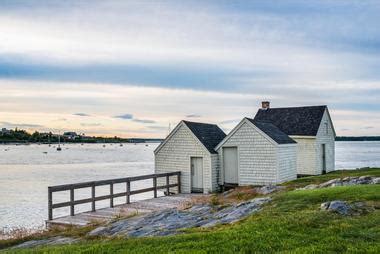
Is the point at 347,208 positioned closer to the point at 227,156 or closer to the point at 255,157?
the point at 255,157

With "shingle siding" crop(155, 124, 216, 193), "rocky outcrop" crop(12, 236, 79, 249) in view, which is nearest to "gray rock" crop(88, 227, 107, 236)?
"rocky outcrop" crop(12, 236, 79, 249)

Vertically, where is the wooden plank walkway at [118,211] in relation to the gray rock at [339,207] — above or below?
below

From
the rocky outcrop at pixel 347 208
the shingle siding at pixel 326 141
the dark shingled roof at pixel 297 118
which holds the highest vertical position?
the dark shingled roof at pixel 297 118

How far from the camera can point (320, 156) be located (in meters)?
34.8

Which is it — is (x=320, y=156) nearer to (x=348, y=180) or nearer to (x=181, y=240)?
(x=348, y=180)

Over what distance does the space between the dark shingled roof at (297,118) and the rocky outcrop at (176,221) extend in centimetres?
1872

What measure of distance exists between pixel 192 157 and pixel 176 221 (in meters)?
14.0

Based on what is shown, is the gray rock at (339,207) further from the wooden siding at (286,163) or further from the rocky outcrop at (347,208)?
the wooden siding at (286,163)

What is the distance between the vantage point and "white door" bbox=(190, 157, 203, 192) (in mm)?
27500

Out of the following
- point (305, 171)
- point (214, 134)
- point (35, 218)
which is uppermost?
point (214, 134)

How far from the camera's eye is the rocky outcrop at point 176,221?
1273cm

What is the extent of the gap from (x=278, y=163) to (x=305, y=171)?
8.89 metres

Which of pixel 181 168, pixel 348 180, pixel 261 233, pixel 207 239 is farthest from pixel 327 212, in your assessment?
pixel 181 168

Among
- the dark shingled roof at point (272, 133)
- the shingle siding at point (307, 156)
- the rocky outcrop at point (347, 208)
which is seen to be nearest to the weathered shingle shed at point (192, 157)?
the dark shingled roof at point (272, 133)
